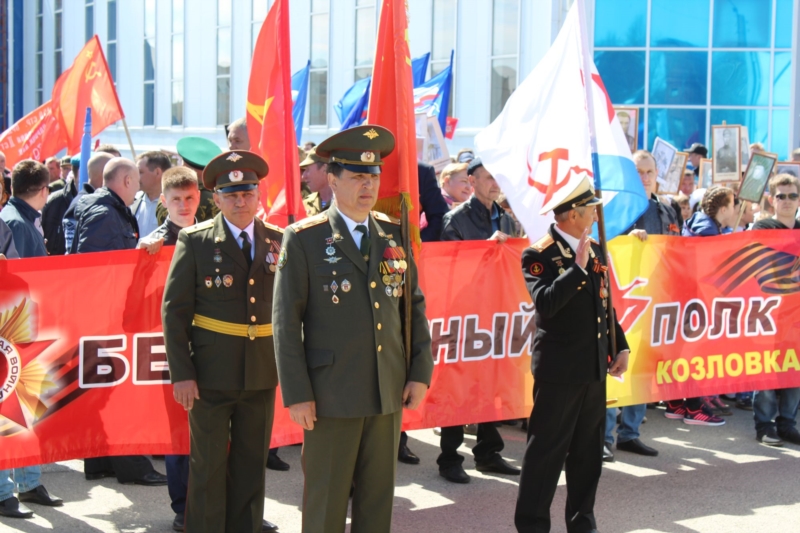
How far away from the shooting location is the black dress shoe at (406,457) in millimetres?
7293

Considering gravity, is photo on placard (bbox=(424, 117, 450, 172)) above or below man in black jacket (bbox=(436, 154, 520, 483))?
above

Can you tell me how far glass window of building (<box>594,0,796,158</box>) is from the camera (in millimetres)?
19766

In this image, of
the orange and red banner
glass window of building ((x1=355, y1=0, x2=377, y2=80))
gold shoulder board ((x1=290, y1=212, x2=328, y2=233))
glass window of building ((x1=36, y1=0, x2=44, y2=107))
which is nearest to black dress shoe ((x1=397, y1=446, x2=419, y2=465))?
the orange and red banner

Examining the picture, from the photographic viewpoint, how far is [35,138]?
12438 millimetres

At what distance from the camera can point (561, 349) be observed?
5.40m

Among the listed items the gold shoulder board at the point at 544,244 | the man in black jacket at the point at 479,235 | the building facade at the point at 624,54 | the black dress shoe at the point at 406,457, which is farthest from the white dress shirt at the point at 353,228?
the building facade at the point at 624,54

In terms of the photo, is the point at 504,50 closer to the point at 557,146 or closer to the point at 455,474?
the point at 557,146

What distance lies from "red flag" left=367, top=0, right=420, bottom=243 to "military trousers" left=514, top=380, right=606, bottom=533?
1261 mm

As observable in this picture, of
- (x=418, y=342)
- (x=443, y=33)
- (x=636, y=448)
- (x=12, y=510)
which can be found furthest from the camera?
(x=443, y=33)

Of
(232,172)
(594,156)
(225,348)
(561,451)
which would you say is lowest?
(561,451)

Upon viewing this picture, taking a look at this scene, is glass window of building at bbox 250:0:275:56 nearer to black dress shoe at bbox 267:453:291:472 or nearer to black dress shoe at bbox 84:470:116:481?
black dress shoe at bbox 267:453:291:472

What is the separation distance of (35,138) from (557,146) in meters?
8.32

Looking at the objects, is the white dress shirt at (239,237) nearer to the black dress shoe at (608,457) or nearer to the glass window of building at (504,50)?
the black dress shoe at (608,457)

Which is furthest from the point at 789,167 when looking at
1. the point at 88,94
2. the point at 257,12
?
the point at 257,12
